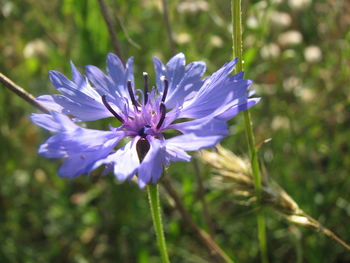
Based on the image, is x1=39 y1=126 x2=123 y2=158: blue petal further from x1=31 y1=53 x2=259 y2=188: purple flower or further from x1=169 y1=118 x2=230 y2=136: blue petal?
x1=169 y1=118 x2=230 y2=136: blue petal

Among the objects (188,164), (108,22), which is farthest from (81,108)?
(188,164)

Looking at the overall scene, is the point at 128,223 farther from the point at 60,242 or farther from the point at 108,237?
the point at 60,242

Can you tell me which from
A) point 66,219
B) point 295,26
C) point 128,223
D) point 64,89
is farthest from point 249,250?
point 295,26

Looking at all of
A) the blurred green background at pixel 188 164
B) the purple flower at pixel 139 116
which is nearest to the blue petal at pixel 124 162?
the purple flower at pixel 139 116

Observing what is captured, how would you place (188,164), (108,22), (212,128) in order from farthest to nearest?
(188,164), (108,22), (212,128)

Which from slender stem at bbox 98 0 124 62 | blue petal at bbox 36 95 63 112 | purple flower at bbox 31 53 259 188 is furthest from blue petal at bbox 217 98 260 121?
slender stem at bbox 98 0 124 62

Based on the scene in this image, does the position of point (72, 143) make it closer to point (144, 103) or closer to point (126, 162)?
point (126, 162)

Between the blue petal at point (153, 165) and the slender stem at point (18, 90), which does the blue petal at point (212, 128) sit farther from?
the slender stem at point (18, 90)
